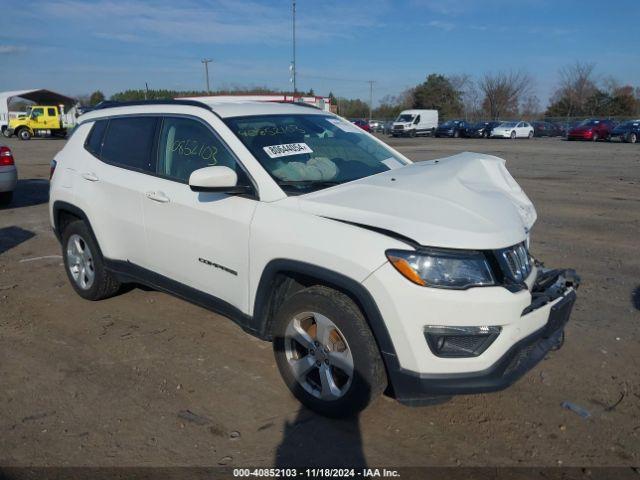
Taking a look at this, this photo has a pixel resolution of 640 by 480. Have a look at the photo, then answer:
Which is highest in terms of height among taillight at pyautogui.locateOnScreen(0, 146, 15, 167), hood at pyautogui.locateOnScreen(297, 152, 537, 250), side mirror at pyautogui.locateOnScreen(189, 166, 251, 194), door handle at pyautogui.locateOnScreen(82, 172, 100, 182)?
side mirror at pyautogui.locateOnScreen(189, 166, 251, 194)

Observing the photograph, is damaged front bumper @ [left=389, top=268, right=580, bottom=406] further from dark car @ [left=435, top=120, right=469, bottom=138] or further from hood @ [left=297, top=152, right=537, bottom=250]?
dark car @ [left=435, top=120, right=469, bottom=138]

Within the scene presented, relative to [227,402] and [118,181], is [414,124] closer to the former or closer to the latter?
[118,181]

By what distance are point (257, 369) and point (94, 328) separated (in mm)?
1612

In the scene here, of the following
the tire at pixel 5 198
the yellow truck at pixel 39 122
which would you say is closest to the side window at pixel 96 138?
the tire at pixel 5 198

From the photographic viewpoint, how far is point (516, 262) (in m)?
3.00

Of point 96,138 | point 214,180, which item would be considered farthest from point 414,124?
point 214,180

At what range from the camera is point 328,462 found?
2893 millimetres

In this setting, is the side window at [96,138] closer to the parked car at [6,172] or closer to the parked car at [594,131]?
the parked car at [6,172]

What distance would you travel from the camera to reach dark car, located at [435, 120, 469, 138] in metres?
46.2

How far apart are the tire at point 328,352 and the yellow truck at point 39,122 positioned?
39.4 metres

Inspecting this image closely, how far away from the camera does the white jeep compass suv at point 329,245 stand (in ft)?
9.14

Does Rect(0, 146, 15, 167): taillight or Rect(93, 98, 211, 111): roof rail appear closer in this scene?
Rect(93, 98, 211, 111): roof rail

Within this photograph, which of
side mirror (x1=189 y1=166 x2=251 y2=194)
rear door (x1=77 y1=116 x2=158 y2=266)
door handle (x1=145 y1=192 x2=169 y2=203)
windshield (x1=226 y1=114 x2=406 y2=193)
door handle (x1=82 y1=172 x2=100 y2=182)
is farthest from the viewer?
door handle (x1=82 y1=172 x2=100 y2=182)

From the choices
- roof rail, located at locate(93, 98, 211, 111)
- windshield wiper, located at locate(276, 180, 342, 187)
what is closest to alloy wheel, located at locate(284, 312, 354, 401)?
windshield wiper, located at locate(276, 180, 342, 187)
